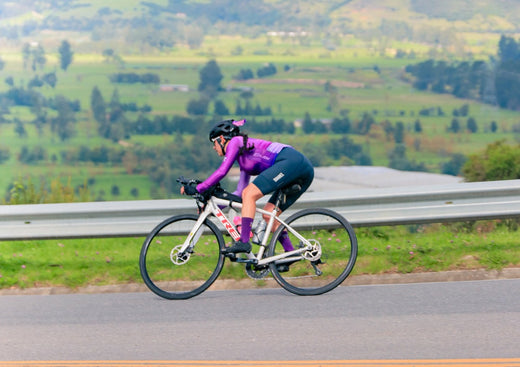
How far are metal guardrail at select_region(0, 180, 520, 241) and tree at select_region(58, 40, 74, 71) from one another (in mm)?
167861

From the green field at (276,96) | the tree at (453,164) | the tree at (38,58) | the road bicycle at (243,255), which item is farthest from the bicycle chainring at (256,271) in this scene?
the tree at (38,58)

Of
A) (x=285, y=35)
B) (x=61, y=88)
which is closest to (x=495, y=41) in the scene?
(x=285, y=35)

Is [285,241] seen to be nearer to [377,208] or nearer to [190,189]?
[190,189]

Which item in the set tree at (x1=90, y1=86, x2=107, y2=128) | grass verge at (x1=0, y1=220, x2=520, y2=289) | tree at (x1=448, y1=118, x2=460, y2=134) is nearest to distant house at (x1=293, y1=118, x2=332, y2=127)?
tree at (x1=448, y1=118, x2=460, y2=134)

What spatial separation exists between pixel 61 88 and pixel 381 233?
15689 cm

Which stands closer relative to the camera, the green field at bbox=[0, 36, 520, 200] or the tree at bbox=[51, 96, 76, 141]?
the green field at bbox=[0, 36, 520, 200]

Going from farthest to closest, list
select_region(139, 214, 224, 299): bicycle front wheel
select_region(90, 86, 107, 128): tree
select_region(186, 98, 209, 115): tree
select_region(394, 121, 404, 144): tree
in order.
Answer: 1. select_region(90, 86, 107, 128): tree
2. select_region(186, 98, 209, 115): tree
3. select_region(394, 121, 404, 144): tree
4. select_region(139, 214, 224, 299): bicycle front wheel

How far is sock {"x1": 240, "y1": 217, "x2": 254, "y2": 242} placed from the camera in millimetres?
6551

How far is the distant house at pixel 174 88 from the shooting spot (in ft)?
513

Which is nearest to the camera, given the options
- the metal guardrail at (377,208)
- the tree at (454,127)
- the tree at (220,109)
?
the metal guardrail at (377,208)

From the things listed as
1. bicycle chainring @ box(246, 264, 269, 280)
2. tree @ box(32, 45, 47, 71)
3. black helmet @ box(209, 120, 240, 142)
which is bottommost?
tree @ box(32, 45, 47, 71)

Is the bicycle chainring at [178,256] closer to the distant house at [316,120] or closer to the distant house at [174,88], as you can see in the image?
the distant house at [316,120]

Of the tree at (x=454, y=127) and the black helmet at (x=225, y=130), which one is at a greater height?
the black helmet at (x=225, y=130)

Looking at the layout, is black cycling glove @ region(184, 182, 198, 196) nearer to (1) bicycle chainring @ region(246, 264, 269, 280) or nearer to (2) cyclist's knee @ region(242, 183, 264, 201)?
(2) cyclist's knee @ region(242, 183, 264, 201)
